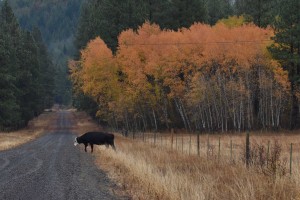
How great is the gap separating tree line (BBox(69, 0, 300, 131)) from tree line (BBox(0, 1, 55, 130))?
9716 millimetres

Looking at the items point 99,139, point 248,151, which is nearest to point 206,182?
point 248,151

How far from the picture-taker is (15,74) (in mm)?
61562

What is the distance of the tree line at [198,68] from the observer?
4838 cm

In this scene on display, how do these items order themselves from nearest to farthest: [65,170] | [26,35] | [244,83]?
1. [65,170]
2. [244,83]
3. [26,35]

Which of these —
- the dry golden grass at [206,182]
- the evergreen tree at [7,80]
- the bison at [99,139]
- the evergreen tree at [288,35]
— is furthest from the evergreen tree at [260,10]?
the dry golden grass at [206,182]

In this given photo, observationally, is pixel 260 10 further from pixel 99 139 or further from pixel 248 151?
pixel 248 151

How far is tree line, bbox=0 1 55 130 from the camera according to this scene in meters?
56.5

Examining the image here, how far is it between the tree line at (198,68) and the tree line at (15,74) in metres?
9.72

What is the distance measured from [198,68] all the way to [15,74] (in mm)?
27220

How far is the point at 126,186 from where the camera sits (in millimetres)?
13984

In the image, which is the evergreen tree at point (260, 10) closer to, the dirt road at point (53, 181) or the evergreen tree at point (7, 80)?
the evergreen tree at point (7, 80)

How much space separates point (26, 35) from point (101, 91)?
26.9 metres

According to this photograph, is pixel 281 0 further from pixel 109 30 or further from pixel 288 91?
pixel 109 30

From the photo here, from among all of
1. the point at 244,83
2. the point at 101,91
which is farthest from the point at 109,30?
→ the point at 244,83
